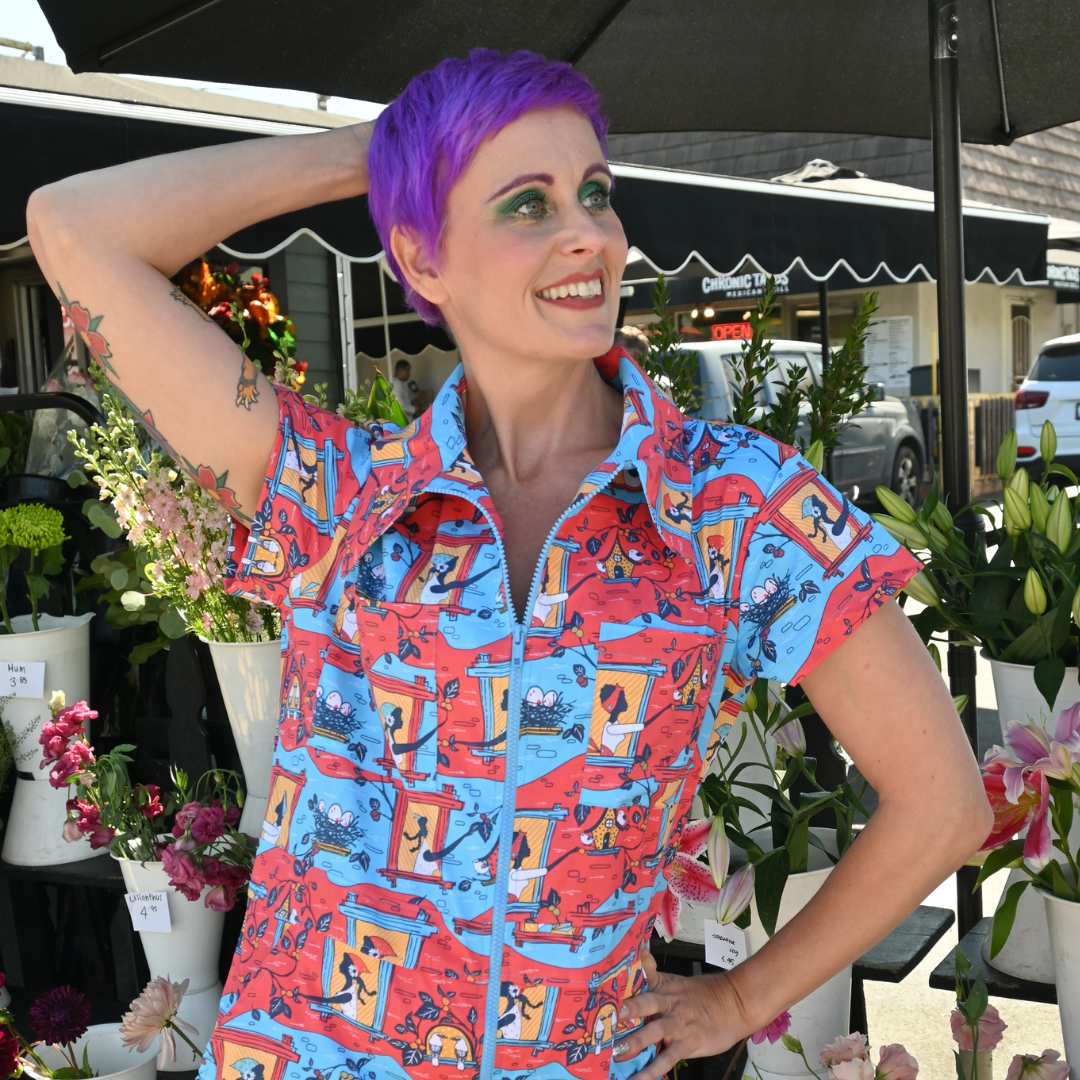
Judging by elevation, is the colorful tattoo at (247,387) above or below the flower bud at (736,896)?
above

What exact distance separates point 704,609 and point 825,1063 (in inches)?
30.6

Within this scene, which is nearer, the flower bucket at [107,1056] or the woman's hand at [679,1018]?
the woman's hand at [679,1018]

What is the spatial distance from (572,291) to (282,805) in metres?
0.60

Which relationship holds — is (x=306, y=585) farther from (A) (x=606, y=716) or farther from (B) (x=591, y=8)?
(B) (x=591, y=8)

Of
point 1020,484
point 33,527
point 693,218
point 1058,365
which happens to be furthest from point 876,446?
point 1020,484

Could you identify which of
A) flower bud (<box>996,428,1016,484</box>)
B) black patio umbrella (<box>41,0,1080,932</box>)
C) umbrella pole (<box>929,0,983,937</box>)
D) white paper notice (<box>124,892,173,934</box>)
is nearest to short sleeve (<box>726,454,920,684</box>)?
flower bud (<box>996,428,1016,484</box>)

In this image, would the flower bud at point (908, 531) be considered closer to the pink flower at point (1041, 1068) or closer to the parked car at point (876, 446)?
the pink flower at point (1041, 1068)

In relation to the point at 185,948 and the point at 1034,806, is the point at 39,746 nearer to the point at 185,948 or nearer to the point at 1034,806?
the point at 185,948

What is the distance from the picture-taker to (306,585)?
121 cm

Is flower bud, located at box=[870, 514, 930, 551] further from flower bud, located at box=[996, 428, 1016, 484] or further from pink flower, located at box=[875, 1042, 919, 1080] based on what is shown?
pink flower, located at box=[875, 1042, 919, 1080]

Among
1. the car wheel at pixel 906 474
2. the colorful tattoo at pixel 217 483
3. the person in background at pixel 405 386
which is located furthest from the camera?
the car wheel at pixel 906 474

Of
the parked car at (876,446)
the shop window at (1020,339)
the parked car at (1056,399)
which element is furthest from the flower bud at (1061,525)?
the shop window at (1020,339)

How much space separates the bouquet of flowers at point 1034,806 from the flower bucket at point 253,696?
4.09ft

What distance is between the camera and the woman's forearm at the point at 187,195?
1286 millimetres
